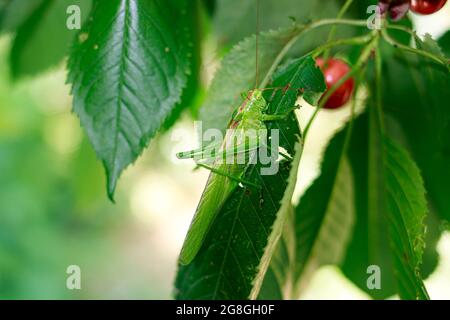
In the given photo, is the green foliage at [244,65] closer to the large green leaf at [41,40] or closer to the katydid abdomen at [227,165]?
the katydid abdomen at [227,165]

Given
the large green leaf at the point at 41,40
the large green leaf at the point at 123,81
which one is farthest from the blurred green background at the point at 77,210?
the large green leaf at the point at 123,81

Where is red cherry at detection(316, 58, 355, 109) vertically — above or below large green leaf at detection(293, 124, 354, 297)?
above

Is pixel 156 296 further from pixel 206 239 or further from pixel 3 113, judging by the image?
pixel 206 239

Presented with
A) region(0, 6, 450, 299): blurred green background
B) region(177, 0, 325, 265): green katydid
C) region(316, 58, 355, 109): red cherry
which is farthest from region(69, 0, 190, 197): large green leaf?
region(0, 6, 450, 299): blurred green background

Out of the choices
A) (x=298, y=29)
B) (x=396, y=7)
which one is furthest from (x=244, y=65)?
(x=396, y=7)

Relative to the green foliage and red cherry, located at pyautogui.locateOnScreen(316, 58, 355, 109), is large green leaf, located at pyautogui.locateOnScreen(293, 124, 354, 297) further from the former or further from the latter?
the green foliage

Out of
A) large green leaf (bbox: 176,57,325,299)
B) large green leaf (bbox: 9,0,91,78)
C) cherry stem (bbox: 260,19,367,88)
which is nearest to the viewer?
large green leaf (bbox: 176,57,325,299)

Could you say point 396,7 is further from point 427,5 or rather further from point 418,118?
point 418,118

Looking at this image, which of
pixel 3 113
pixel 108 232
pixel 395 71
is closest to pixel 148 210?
pixel 108 232
